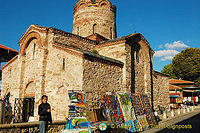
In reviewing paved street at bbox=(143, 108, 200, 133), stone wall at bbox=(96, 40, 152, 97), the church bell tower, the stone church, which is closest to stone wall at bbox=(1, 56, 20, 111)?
the stone church

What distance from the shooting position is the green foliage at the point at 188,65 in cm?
3045

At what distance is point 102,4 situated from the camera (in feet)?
61.4

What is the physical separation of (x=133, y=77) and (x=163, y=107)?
7.52m

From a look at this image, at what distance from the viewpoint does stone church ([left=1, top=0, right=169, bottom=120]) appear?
9.99 meters

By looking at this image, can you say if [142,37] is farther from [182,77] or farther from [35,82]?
[182,77]

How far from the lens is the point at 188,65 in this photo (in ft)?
103

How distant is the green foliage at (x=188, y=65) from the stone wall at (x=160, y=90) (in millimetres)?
13673

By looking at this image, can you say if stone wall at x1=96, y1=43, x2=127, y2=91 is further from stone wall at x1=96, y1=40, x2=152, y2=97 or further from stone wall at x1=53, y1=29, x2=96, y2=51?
stone wall at x1=53, y1=29, x2=96, y2=51

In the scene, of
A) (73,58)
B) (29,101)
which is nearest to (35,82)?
(29,101)

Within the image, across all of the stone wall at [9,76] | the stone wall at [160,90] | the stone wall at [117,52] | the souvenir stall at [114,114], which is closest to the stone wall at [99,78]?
the stone wall at [117,52]

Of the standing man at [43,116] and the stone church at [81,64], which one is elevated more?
the stone church at [81,64]

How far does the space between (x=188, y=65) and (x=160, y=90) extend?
16419 millimetres

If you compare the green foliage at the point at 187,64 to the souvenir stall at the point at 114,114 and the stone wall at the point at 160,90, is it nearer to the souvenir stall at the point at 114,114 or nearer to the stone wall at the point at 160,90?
the stone wall at the point at 160,90

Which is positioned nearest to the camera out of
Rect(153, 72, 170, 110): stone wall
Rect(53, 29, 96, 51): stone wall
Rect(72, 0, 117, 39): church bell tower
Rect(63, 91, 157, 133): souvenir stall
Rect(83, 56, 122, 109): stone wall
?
Rect(63, 91, 157, 133): souvenir stall
